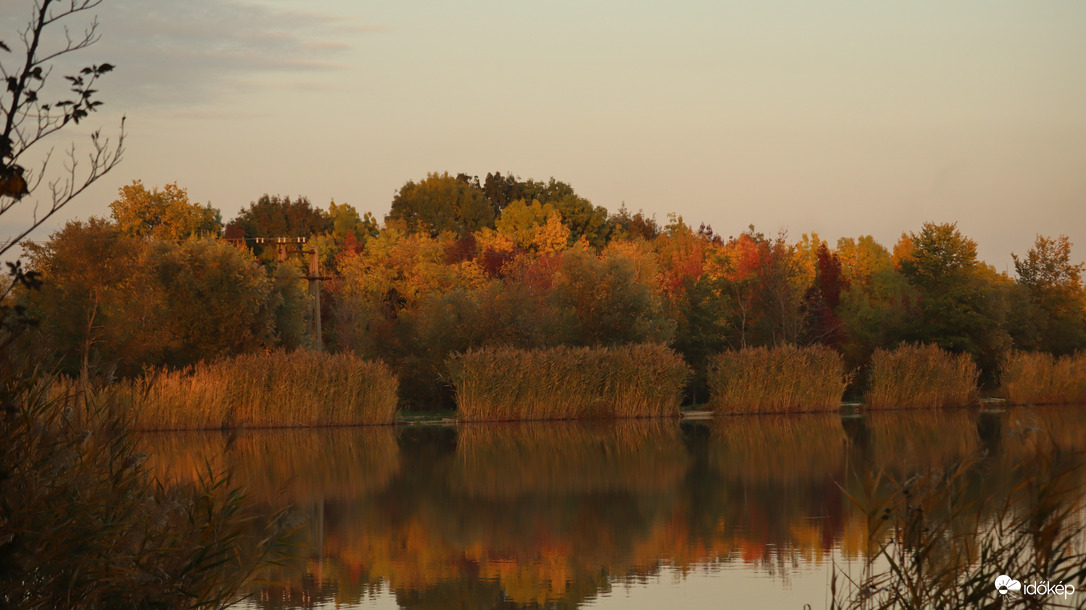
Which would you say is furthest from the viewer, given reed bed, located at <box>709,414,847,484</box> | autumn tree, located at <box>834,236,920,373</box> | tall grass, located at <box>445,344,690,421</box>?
autumn tree, located at <box>834,236,920,373</box>

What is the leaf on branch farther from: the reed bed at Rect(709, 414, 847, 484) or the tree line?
the tree line

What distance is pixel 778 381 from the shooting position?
29141 mm

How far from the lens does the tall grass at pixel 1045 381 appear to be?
30219 mm

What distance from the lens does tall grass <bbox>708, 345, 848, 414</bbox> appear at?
29078 mm

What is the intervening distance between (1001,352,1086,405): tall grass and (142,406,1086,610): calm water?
492 cm

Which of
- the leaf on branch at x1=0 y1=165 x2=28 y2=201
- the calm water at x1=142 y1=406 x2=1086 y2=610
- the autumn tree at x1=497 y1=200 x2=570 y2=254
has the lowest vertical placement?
the calm water at x1=142 y1=406 x2=1086 y2=610

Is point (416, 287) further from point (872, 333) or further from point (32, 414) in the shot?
point (32, 414)

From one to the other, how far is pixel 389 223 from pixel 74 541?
4848cm

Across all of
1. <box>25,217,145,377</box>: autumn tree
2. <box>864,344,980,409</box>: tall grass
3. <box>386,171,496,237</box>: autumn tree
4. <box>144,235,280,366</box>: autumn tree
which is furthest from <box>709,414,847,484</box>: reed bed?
<box>386,171,496,237</box>: autumn tree

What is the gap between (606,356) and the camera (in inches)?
1105

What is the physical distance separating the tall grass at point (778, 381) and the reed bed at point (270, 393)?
27.9ft

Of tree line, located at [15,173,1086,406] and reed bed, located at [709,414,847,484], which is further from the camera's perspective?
tree line, located at [15,173,1086,406]

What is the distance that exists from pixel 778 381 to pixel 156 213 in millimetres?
26855

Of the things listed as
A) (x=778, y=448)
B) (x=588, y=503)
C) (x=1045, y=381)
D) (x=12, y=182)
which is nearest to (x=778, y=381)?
(x=1045, y=381)
